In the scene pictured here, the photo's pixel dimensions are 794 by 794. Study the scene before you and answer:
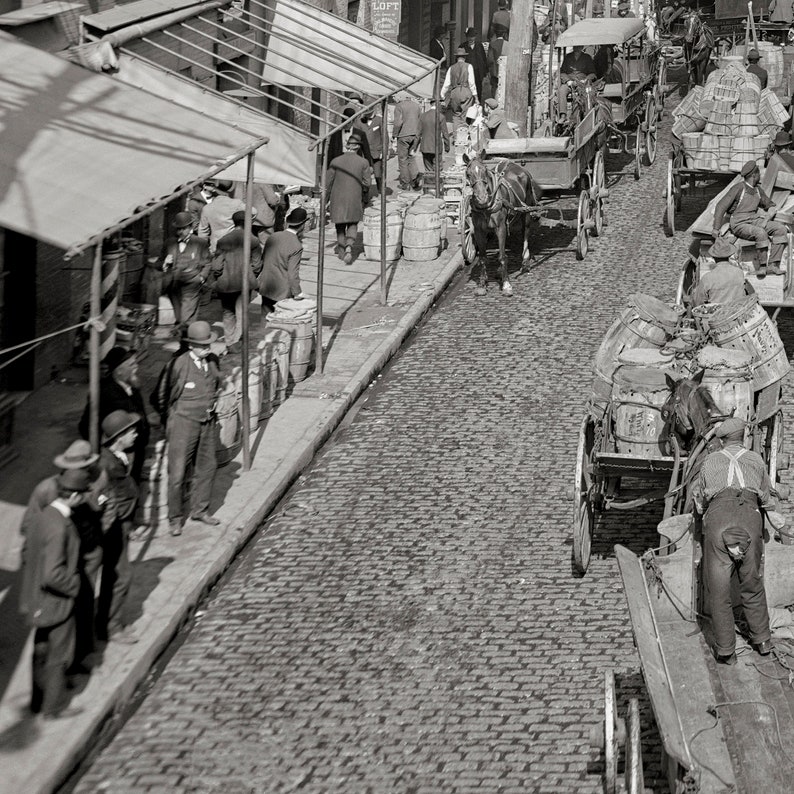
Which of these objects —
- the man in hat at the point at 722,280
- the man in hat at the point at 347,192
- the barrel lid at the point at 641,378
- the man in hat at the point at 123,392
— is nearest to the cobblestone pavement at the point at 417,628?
the man in hat at the point at 123,392

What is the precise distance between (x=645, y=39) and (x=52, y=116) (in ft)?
66.0

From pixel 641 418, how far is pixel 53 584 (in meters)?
4.64

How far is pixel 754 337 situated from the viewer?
1242cm

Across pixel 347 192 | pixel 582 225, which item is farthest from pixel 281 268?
pixel 582 225

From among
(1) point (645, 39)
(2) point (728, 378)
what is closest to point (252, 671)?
(2) point (728, 378)

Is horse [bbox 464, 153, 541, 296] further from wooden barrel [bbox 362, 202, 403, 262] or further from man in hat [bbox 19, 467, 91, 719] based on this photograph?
man in hat [bbox 19, 467, 91, 719]

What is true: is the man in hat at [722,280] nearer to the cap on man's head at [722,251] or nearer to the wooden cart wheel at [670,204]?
the cap on man's head at [722,251]

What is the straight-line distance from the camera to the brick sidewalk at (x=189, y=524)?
30.7 ft

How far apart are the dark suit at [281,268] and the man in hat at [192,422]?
4.68 m

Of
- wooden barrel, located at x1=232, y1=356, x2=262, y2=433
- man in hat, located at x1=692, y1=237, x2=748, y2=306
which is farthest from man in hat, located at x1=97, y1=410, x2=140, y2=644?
man in hat, located at x1=692, y1=237, x2=748, y2=306

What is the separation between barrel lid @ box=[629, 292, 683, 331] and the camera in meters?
12.8

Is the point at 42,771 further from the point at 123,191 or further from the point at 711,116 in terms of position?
the point at 711,116

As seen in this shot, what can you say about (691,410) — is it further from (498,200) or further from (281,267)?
(498,200)

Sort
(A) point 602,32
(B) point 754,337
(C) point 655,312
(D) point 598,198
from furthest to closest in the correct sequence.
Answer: (A) point 602,32 → (D) point 598,198 → (C) point 655,312 → (B) point 754,337
